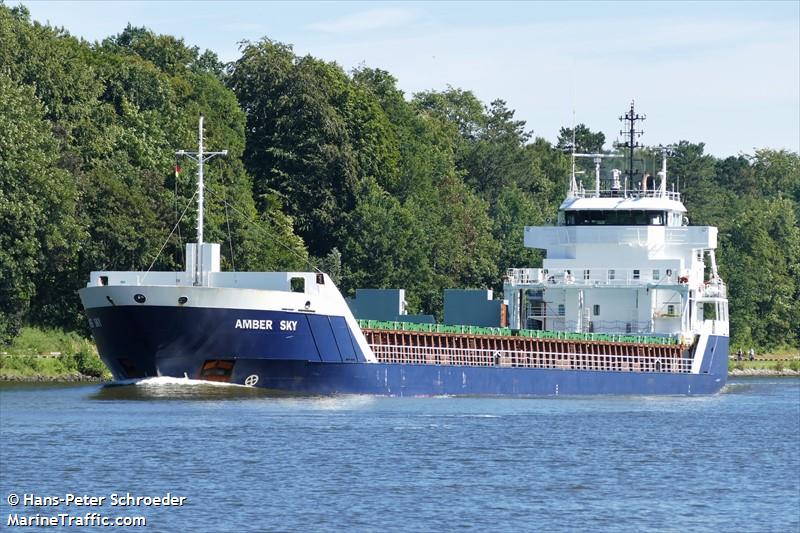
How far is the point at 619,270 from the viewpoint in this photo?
80.8m

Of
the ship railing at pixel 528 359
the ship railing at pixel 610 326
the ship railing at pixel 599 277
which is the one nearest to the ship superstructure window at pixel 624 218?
the ship railing at pixel 599 277

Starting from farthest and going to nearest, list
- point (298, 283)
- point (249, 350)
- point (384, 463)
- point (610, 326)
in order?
1. point (610, 326)
2. point (298, 283)
3. point (249, 350)
4. point (384, 463)

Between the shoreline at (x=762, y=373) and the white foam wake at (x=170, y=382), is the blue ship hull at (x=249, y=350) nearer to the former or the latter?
the white foam wake at (x=170, y=382)

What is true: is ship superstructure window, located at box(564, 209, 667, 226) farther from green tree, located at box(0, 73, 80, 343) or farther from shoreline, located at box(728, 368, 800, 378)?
shoreline, located at box(728, 368, 800, 378)

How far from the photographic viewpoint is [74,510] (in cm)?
3784

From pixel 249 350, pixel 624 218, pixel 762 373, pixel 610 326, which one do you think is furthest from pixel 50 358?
pixel 762 373

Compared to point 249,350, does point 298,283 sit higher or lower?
higher

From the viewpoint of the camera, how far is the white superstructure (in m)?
80.8

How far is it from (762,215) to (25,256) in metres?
80.5

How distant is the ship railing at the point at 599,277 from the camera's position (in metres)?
80.5

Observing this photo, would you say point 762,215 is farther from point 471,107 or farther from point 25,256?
point 25,256

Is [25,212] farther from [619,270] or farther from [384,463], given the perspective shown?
[384,463]

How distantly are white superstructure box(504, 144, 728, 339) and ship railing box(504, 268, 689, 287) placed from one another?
0.05 metres

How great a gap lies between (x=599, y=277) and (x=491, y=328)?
8.30 meters
